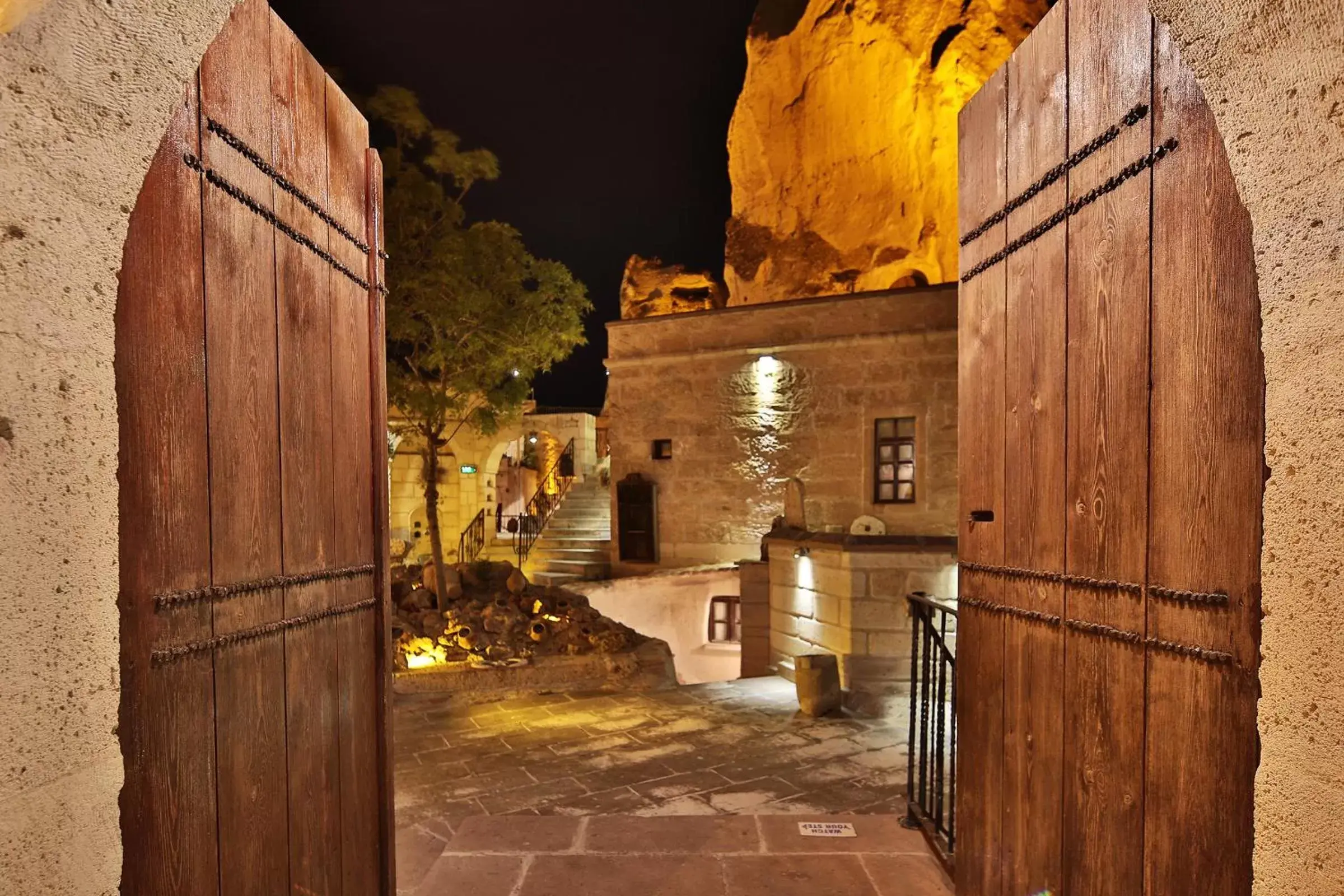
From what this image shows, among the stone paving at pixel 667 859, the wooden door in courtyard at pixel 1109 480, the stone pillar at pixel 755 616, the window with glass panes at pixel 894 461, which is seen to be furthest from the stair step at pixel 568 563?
the wooden door in courtyard at pixel 1109 480

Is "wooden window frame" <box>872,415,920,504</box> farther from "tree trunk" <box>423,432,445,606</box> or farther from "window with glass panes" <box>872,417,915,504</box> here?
"tree trunk" <box>423,432,445,606</box>

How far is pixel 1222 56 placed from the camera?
1452mm

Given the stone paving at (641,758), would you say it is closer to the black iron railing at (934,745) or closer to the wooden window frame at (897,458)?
the black iron railing at (934,745)

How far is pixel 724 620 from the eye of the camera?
Answer: 1345 centimetres

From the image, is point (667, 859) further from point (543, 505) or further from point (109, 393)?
point (543, 505)

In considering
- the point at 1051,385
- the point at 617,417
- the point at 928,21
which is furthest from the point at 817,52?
the point at 1051,385

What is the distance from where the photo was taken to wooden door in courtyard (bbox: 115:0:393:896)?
1.56 meters

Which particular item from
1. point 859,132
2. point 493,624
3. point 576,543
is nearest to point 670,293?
point 859,132

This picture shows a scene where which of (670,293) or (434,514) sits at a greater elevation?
(670,293)

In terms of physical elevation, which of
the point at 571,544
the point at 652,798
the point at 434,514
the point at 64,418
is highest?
the point at 64,418

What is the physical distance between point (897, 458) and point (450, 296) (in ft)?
29.2

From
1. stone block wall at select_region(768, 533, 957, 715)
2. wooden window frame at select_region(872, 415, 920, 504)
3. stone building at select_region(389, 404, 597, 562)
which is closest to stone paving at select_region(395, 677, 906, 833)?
stone block wall at select_region(768, 533, 957, 715)

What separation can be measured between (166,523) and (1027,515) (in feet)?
7.99

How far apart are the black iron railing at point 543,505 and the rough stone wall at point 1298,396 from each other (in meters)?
16.3
